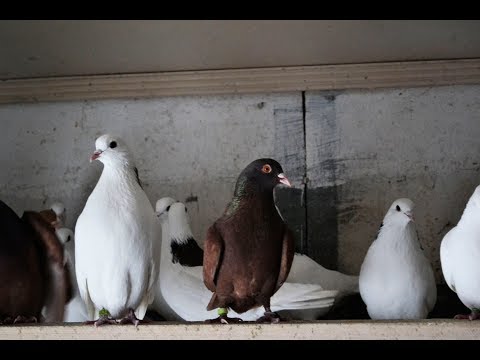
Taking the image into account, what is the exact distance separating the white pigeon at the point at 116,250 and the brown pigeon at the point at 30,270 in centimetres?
17

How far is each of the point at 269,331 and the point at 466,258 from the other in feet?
1.93

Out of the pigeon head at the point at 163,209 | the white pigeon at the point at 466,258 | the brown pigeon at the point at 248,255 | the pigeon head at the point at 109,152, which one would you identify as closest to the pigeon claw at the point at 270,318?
the brown pigeon at the point at 248,255

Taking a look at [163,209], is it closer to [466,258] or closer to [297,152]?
[297,152]

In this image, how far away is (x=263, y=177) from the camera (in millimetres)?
2256

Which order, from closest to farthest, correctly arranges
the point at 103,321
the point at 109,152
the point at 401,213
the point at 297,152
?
the point at 103,321, the point at 109,152, the point at 401,213, the point at 297,152

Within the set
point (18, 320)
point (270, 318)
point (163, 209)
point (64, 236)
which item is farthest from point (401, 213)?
point (18, 320)

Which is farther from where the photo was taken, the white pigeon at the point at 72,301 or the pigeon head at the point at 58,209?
the pigeon head at the point at 58,209

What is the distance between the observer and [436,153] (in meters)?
2.85

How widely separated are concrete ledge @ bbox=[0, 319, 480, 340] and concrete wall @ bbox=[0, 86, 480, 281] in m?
0.83

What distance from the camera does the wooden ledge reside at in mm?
2850

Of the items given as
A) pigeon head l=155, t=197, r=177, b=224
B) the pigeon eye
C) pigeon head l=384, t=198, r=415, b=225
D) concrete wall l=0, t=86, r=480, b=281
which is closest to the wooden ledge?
concrete wall l=0, t=86, r=480, b=281

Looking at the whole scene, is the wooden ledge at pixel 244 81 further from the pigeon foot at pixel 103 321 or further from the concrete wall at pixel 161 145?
the pigeon foot at pixel 103 321

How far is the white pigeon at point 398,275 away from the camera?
7.73ft
